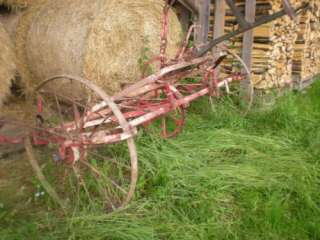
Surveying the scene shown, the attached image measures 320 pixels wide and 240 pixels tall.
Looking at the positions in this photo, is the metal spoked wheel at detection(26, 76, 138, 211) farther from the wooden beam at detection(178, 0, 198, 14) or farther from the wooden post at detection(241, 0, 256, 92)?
the wooden beam at detection(178, 0, 198, 14)

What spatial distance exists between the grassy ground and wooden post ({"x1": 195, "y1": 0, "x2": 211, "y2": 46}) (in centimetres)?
158

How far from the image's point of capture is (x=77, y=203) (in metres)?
2.67

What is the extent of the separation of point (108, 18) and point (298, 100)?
2.64 m

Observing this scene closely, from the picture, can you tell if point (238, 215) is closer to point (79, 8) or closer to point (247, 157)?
point (247, 157)

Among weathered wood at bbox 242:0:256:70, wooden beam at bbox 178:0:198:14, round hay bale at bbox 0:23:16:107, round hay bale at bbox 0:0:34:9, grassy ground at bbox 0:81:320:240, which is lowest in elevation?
grassy ground at bbox 0:81:320:240

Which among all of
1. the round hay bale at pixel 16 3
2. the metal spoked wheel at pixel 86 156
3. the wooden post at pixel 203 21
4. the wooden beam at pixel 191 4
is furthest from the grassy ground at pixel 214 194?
the round hay bale at pixel 16 3

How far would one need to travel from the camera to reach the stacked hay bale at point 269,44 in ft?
16.0

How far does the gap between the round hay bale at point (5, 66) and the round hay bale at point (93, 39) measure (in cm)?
41

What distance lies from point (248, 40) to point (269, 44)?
30 centimetres

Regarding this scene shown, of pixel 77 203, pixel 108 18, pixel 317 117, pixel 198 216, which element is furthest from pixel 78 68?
pixel 317 117

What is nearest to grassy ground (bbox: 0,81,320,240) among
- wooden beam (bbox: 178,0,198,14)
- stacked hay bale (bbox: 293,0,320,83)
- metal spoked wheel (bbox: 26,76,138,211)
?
metal spoked wheel (bbox: 26,76,138,211)

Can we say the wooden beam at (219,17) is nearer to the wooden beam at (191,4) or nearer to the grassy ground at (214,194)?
the wooden beam at (191,4)

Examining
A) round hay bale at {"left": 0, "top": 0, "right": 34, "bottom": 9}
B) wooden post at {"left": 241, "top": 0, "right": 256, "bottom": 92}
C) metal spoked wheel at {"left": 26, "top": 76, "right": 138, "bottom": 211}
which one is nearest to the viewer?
metal spoked wheel at {"left": 26, "top": 76, "right": 138, "bottom": 211}

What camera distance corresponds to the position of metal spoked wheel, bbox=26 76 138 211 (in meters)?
2.38
